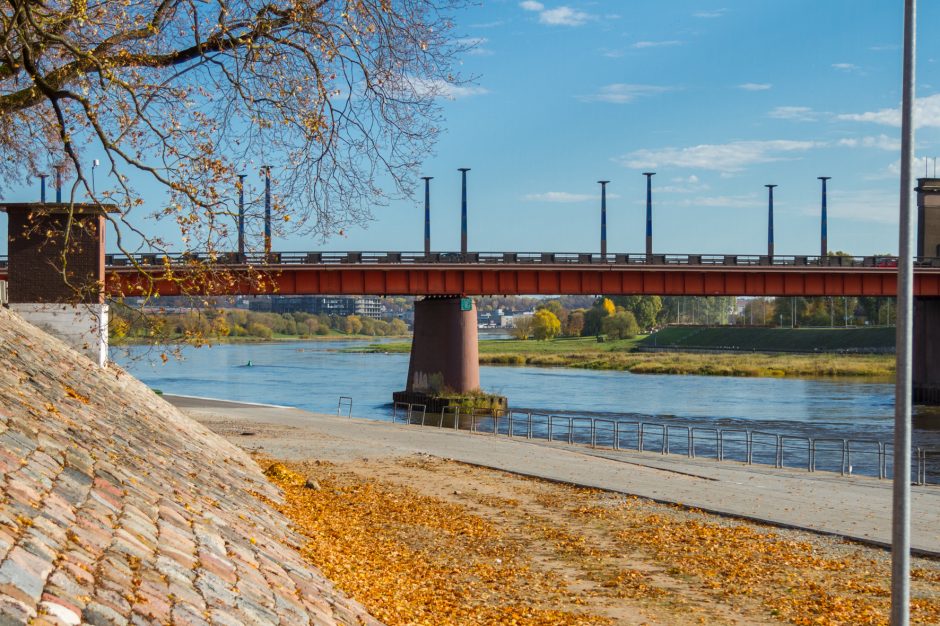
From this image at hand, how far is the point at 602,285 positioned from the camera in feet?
195

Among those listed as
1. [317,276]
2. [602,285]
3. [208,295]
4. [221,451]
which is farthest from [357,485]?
[602,285]

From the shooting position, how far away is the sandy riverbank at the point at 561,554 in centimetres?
1110

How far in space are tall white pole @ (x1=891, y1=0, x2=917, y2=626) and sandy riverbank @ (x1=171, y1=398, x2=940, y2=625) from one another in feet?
8.78

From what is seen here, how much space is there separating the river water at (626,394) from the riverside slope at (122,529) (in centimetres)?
2524

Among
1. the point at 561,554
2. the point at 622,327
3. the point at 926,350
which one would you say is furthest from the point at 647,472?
the point at 622,327

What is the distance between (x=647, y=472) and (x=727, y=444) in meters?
13.9

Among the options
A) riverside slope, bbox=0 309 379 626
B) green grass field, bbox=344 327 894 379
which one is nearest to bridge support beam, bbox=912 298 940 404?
green grass field, bbox=344 327 894 379

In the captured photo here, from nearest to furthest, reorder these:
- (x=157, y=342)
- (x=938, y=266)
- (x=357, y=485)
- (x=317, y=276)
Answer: (x=157, y=342) < (x=357, y=485) < (x=317, y=276) < (x=938, y=266)

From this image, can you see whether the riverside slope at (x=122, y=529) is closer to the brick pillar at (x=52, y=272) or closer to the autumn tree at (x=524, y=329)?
the brick pillar at (x=52, y=272)

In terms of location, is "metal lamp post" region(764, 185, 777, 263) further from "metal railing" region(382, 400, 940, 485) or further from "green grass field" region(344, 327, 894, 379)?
"metal railing" region(382, 400, 940, 485)

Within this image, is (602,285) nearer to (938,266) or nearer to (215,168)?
(938,266)

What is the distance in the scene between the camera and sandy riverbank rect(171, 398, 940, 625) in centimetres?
1110

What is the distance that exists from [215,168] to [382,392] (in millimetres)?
56044

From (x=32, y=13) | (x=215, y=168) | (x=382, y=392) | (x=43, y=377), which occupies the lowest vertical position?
(x=382, y=392)
